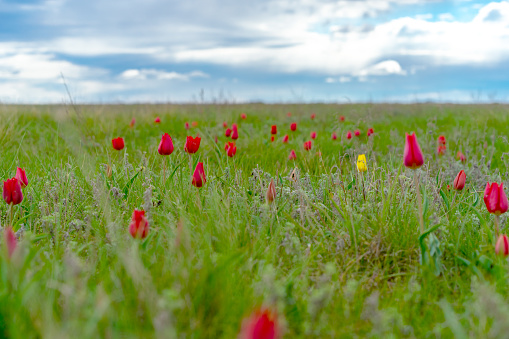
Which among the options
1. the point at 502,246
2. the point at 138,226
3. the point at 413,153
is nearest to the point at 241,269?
the point at 138,226

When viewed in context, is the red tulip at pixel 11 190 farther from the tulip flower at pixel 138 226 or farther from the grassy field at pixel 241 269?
the tulip flower at pixel 138 226

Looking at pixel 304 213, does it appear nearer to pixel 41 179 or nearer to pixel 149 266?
pixel 149 266

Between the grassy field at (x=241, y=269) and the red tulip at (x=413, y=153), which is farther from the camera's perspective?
the red tulip at (x=413, y=153)

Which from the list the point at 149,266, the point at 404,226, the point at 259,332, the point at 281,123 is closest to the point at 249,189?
the point at 404,226

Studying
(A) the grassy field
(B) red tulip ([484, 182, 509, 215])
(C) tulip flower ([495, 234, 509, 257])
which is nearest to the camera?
(A) the grassy field

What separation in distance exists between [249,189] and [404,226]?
1.22 metres

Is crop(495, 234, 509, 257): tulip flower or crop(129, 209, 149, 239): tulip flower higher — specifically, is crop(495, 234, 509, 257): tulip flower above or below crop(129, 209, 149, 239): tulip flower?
below

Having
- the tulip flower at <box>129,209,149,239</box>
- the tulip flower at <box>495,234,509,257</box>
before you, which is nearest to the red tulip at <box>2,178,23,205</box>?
the tulip flower at <box>129,209,149,239</box>

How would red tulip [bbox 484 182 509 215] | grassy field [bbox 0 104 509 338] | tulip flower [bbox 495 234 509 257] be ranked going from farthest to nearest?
red tulip [bbox 484 182 509 215]
tulip flower [bbox 495 234 509 257]
grassy field [bbox 0 104 509 338]

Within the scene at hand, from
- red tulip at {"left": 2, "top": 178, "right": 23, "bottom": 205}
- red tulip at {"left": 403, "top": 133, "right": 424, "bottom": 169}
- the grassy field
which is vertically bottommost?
the grassy field

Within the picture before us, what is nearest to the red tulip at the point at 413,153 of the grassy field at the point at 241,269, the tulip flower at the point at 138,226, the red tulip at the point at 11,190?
the grassy field at the point at 241,269

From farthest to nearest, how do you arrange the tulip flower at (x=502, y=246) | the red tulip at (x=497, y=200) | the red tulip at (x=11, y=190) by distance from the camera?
1. the red tulip at (x=11, y=190)
2. the red tulip at (x=497, y=200)
3. the tulip flower at (x=502, y=246)

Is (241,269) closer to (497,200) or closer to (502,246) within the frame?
(502,246)

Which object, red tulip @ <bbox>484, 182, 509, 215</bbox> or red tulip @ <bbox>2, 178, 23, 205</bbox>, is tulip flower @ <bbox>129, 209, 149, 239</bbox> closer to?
red tulip @ <bbox>2, 178, 23, 205</bbox>
